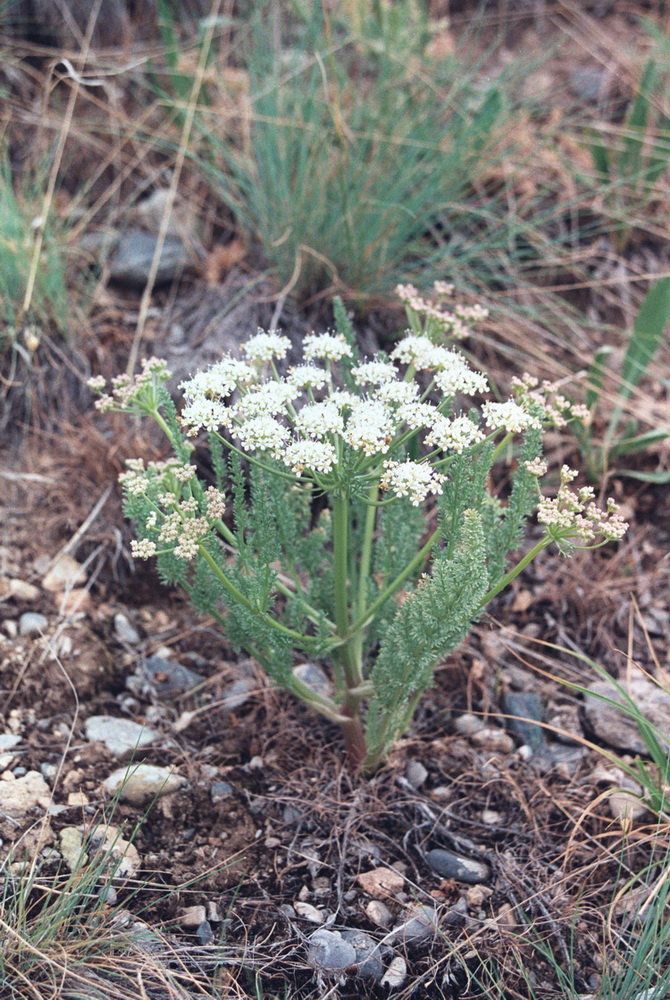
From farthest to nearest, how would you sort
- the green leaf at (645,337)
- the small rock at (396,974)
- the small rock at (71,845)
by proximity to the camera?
1. the green leaf at (645,337)
2. the small rock at (71,845)
3. the small rock at (396,974)

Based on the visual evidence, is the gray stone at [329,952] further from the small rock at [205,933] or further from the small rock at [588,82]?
the small rock at [588,82]

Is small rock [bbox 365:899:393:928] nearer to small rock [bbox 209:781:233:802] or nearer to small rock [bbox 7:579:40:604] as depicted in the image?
small rock [bbox 209:781:233:802]

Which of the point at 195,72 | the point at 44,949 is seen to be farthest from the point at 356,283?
the point at 44,949

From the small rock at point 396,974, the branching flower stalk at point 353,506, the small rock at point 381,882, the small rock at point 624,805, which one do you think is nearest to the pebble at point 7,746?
the branching flower stalk at point 353,506

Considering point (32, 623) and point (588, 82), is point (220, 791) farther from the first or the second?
point (588, 82)

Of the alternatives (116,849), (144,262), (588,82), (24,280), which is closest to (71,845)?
(116,849)
